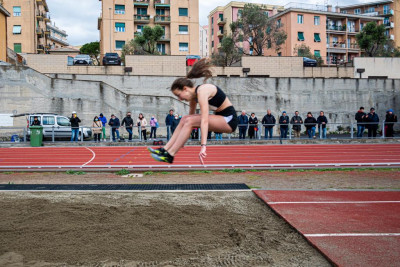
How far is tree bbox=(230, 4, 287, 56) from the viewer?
5175 centimetres

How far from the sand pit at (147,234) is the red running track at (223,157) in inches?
241

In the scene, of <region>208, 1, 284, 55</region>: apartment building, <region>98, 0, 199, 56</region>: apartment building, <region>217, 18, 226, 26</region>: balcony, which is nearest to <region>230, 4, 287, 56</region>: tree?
<region>98, 0, 199, 56</region>: apartment building

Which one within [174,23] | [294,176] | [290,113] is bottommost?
[294,176]

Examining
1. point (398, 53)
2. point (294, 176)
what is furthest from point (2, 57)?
point (398, 53)

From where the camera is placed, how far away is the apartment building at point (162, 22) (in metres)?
54.2

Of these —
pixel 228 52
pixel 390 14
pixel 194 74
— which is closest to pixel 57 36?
pixel 228 52

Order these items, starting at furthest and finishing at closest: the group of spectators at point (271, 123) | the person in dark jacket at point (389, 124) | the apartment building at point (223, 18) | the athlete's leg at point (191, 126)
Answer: the apartment building at point (223, 18), the person in dark jacket at point (389, 124), the group of spectators at point (271, 123), the athlete's leg at point (191, 126)

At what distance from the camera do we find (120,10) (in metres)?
54.2

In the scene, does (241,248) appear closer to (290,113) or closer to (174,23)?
(290,113)

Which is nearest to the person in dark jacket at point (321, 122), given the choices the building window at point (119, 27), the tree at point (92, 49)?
the building window at point (119, 27)

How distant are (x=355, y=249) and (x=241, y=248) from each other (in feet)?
4.88

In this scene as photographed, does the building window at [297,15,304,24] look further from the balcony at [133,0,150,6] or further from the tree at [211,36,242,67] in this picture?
the balcony at [133,0,150,6]

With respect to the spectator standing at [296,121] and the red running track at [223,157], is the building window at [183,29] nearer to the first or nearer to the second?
the spectator standing at [296,121]

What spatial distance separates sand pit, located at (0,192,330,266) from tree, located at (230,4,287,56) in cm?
4671
